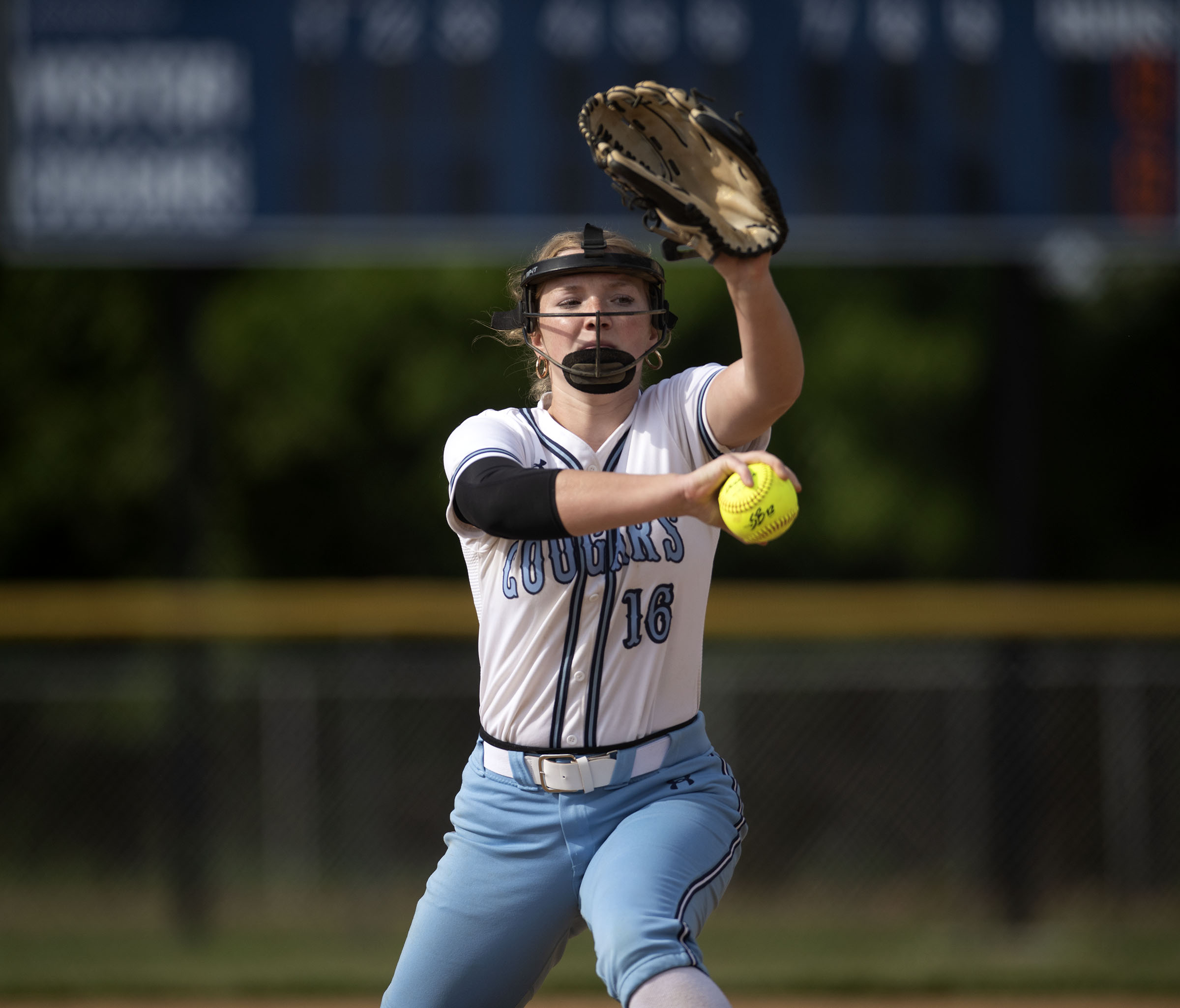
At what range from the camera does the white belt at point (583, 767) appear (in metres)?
2.30

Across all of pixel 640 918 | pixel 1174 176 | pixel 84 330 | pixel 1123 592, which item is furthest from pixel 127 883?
pixel 1174 176

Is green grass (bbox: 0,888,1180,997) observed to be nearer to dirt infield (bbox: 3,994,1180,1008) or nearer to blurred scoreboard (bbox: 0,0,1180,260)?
dirt infield (bbox: 3,994,1180,1008)

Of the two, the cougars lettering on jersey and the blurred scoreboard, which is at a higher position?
the blurred scoreboard

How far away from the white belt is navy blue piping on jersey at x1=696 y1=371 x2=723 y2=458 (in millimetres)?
481

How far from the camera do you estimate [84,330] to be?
9.02 meters

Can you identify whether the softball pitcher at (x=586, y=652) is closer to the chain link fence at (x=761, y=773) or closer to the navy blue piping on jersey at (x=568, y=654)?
the navy blue piping on jersey at (x=568, y=654)

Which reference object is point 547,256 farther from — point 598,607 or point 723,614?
point 723,614

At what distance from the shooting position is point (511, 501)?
2.15 meters

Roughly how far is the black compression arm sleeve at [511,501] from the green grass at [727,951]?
3.56m

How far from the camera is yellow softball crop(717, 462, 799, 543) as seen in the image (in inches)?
76.5

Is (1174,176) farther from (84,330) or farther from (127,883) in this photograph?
(84,330)

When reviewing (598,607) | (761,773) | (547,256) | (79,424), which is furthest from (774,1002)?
(79,424)

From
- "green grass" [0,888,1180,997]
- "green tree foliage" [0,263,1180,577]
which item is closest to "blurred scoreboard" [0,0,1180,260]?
"green tree foliage" [0,263,1180,577]

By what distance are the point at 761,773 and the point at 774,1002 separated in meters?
1.41
